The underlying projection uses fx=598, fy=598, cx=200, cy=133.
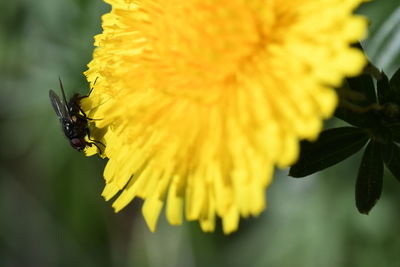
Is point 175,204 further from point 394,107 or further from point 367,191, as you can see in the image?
point 394,107

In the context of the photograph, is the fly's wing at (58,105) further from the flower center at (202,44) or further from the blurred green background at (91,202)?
the blurred green background at (91,202)

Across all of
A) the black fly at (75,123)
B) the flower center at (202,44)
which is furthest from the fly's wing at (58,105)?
the flower center at (202,44)

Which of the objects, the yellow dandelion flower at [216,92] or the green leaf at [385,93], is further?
the green leaf at [385,93]

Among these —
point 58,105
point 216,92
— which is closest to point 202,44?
point 216,92

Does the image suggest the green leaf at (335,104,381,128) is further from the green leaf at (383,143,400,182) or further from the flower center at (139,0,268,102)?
the flower center at (139,0,268,102)

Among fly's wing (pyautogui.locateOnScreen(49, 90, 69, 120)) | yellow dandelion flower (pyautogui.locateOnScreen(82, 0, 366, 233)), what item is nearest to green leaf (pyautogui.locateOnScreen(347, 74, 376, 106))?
yellow dandelion flower (pyautogui.locateOnScreen(82, 0, 366, 233))

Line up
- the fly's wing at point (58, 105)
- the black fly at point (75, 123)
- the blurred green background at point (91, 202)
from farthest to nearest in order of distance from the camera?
the blurred green background at point (91, 202)
the fly's wing at point (58, 105)
the black fly at point (75, 123)

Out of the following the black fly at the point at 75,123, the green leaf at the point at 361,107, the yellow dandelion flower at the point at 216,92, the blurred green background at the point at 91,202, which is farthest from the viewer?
the blurred green background at the point at 91,202

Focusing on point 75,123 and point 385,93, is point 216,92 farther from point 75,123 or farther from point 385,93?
point 75,123
